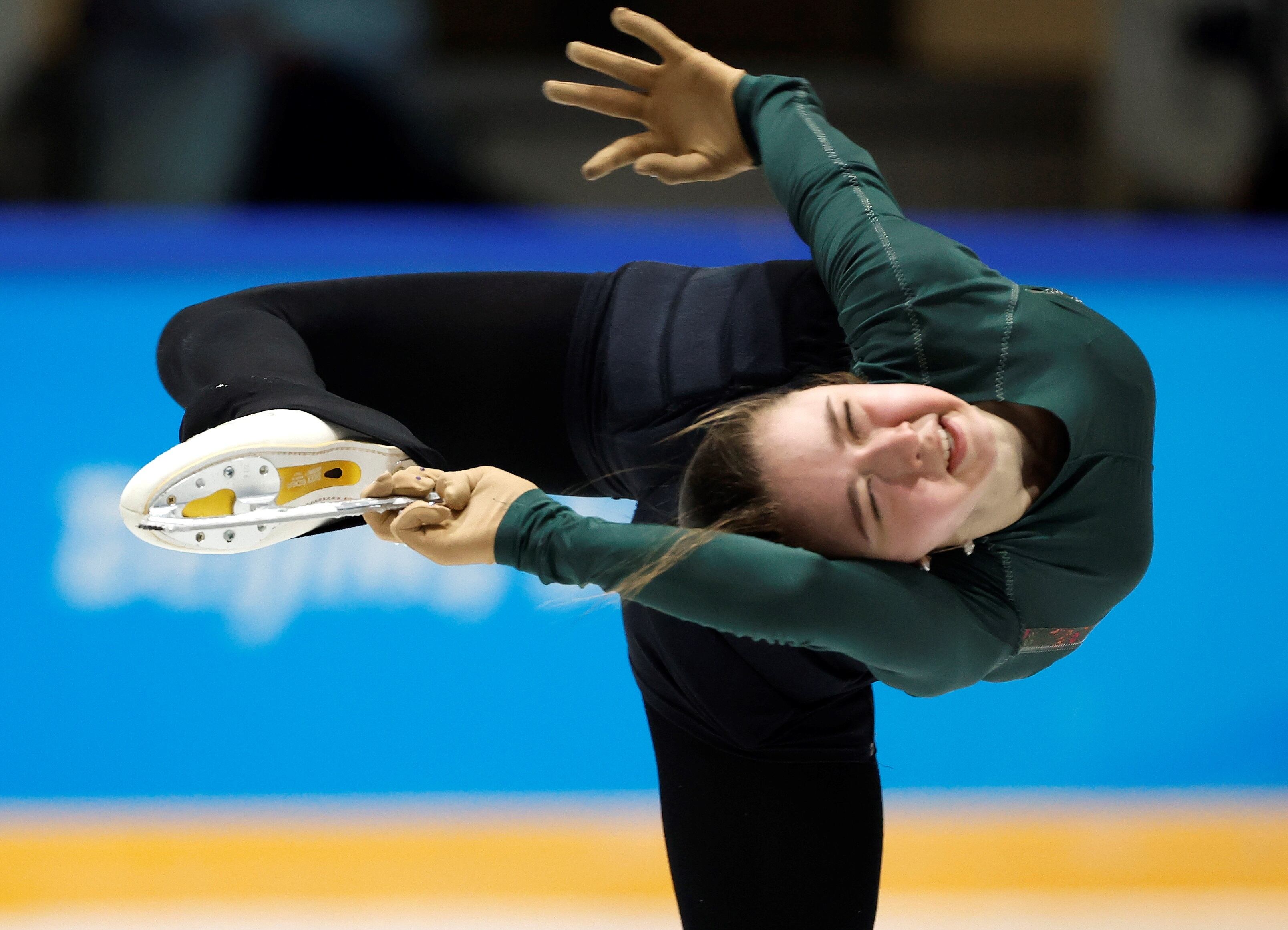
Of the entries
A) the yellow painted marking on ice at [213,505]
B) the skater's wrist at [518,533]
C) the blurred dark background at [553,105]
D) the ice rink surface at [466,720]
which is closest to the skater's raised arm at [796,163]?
the skater's wrist at [518,533]

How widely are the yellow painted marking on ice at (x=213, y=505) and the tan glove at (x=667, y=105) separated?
50cm

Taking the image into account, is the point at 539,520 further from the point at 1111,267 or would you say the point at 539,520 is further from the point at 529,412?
the point at 1111,267

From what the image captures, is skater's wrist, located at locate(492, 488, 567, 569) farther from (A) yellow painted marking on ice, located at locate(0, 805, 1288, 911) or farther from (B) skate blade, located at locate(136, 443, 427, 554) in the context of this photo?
(A) yellow painted marking on ice, located at locate(0, 805, 1288, 911)

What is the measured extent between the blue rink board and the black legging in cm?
48

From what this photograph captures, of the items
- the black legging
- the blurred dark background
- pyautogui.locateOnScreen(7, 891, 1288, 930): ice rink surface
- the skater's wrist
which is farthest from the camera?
the blurred dark background

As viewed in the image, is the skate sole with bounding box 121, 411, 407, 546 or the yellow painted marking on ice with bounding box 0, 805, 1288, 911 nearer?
the skate sole with bounding box 121, 411, 407, 546

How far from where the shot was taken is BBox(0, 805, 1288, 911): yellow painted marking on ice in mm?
1688

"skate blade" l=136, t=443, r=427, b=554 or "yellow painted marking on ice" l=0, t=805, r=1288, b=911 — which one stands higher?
"skate blade" l=136, t=443, r=427, b=554

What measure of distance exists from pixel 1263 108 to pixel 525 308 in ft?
7.02

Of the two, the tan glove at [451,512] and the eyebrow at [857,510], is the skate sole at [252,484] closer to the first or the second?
the tan glove at [451,512]

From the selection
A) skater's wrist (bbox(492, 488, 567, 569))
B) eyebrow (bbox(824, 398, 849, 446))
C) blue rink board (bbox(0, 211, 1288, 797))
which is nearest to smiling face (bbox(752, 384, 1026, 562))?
eyebrow (bbox(824, 398, 849, 446))

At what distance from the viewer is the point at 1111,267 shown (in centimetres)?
215

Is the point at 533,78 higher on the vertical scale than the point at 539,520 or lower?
higher

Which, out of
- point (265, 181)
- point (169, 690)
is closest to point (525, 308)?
point (169, 690)
